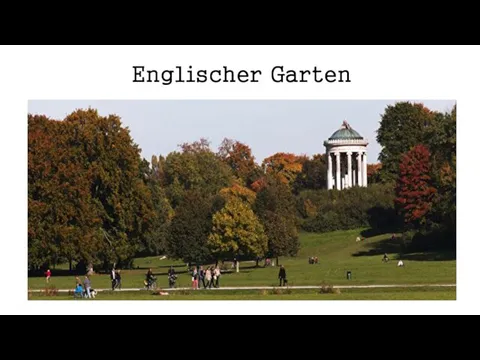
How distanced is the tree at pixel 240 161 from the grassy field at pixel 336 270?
36.8 ft

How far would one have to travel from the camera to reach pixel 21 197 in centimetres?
3297

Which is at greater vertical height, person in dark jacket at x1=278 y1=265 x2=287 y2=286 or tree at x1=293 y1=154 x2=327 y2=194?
tree at x1=293 y1=154 x2=327 y2=194

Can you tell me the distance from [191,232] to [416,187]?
11.5 meters

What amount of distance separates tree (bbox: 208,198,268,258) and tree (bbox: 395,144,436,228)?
7533mm

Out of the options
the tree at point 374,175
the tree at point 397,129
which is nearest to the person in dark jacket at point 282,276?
the tree at point 397,129

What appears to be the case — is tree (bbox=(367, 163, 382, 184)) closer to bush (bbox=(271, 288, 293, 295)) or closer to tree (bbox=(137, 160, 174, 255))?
tree (bbox=(137, 160, 174, 255))

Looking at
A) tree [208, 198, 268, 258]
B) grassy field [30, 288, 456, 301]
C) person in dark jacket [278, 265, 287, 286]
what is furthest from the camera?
tree [208, 198, 268, 258]

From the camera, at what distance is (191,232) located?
190ft

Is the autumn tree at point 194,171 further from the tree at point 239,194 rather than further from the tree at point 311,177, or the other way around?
the tree at point 311,177

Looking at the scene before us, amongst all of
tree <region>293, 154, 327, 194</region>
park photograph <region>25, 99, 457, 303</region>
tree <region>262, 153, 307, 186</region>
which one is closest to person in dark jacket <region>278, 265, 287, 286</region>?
park photograph <region>25, 99, 457, 303</region>

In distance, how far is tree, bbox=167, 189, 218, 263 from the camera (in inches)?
2269
